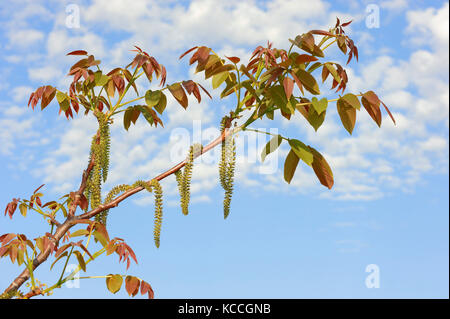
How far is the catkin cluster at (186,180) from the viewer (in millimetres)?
2756

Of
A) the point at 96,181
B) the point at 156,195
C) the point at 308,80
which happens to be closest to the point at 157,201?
the point at 156,195

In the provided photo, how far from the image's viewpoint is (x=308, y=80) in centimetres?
280

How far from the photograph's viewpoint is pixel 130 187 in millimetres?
2893

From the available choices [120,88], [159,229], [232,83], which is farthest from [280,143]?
[120,88]

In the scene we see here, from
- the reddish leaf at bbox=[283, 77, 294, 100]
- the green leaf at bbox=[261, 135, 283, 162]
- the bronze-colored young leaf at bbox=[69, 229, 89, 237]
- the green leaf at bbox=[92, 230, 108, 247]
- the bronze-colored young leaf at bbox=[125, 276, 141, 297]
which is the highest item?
the reddish leaf at bbox=[283, 77, 294, 100]

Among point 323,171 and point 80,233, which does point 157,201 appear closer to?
point 80,233

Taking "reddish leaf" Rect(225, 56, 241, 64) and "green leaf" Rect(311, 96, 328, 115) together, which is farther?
"reddish leaf" Rect(225, 56, 241, 64)

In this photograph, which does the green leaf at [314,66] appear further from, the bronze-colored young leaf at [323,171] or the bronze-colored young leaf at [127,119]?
the bronze-colored young leaf at [127,119]

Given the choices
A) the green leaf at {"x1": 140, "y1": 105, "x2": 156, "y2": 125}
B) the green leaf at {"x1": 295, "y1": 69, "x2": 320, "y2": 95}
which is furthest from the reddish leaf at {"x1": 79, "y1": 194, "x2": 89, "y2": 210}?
the green leaf at {"x1": 295, "y1": 69, "x2": 320, "y2": 95}

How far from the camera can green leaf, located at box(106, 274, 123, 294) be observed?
9.75 feet

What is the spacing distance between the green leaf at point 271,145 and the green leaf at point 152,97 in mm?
761

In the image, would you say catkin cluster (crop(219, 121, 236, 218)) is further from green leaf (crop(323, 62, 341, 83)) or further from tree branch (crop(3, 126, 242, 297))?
green leaf (crop(323, 62, 341, 83))

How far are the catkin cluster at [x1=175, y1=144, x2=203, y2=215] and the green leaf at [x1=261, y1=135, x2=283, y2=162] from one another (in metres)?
0.44

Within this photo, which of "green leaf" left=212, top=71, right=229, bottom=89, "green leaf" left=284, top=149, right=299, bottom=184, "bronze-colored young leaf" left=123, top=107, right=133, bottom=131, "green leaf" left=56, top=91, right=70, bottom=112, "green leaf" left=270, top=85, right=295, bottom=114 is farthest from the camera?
"bronze-colored young leaf" left=123, top=107, right=133, bottom=131
